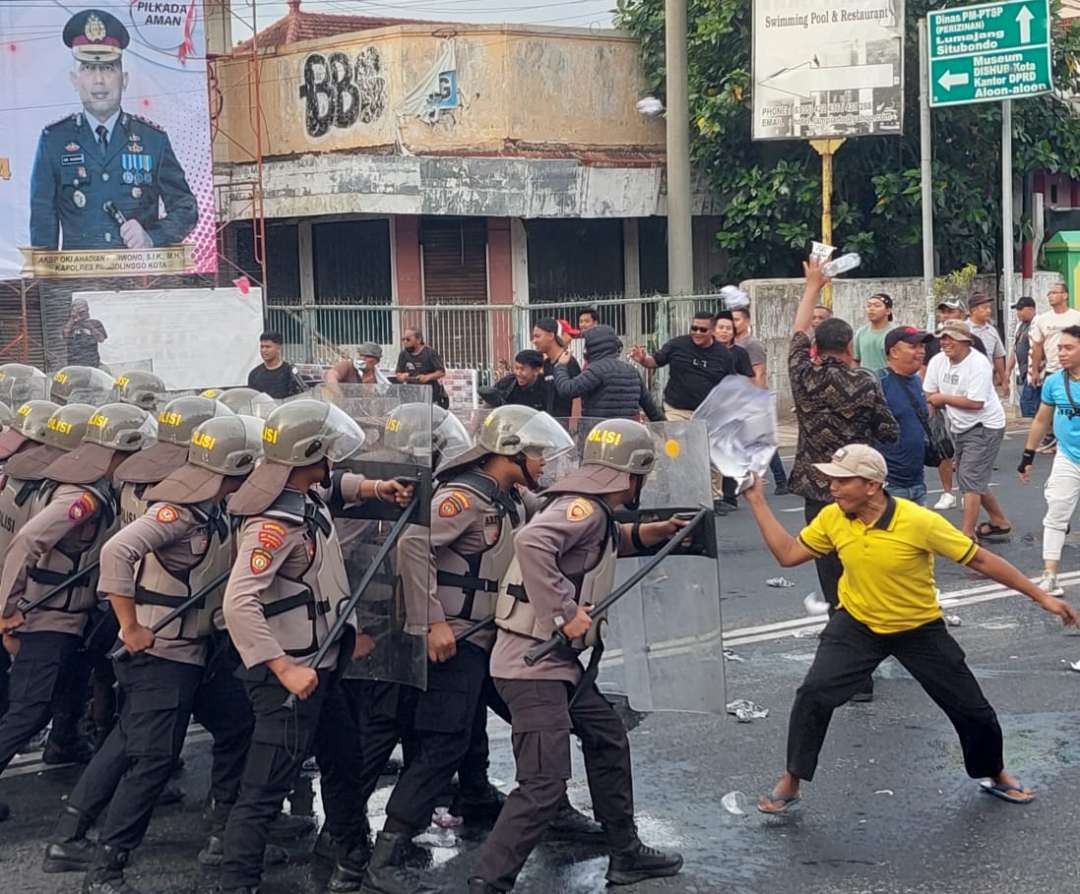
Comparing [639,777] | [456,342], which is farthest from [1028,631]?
[456,342]

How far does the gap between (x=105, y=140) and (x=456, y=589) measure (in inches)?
609

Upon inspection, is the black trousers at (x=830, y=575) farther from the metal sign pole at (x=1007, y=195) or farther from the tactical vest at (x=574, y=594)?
the metal sign pole at (x=1007, y=195)

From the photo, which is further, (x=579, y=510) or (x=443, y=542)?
(x=443, y=542)

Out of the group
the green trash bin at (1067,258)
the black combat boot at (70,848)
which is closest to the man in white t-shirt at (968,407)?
the black combat boot at (70,848)

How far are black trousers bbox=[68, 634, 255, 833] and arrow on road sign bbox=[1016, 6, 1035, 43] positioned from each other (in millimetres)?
17323

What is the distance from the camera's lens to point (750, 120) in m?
22.6

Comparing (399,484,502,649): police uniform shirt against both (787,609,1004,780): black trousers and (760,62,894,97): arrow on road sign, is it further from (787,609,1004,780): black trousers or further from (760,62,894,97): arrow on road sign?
(760,62,894,97): arrow on road sign

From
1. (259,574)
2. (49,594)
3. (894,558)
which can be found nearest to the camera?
(259,574)

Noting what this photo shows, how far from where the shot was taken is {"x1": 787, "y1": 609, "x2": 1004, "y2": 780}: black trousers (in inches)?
246

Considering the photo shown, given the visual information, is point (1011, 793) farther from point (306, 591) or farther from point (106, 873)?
point (106, 873)

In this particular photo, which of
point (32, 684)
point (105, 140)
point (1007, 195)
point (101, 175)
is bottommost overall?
point (32, 684)

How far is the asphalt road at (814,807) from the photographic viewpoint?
585 cm

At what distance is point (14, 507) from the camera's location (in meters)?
6.95

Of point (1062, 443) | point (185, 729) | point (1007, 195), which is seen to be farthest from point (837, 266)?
point (1007, 195)
